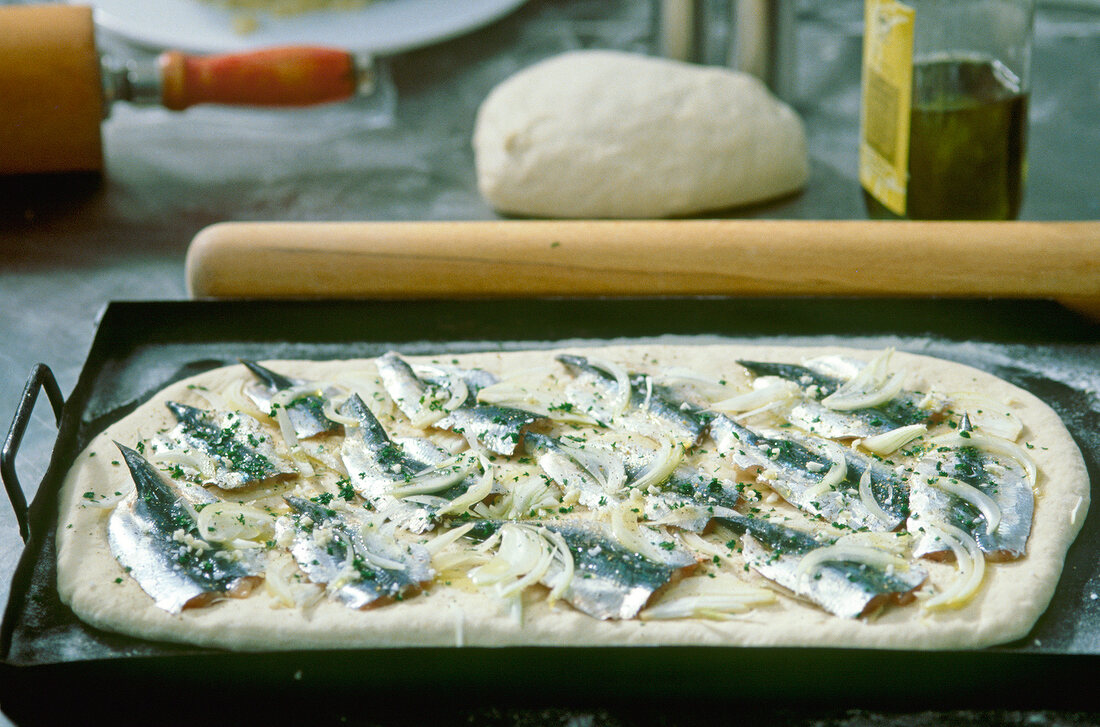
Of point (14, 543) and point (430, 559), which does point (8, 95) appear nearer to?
point (14, 543)

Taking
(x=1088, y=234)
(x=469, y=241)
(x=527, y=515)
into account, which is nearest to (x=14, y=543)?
(x=527, y=515)

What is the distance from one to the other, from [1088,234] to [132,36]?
3.28 m

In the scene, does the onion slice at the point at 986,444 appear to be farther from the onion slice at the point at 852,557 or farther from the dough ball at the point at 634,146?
the dough ball at the point at 634,146

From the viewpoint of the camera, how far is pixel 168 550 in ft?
6.53

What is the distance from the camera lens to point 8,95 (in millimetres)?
3334

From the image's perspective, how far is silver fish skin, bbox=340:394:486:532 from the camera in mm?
2107

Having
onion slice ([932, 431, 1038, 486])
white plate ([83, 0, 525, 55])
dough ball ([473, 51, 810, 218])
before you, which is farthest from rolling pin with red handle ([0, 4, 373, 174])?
onion slice ([932, 431, 1038, 486])

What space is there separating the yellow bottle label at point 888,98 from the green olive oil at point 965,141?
30 millimetres

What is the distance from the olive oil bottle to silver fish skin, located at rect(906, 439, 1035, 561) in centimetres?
103

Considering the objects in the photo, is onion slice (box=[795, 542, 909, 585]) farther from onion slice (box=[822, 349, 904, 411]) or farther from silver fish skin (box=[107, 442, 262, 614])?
silver fish skin (box=[107, 442, 262, 614])

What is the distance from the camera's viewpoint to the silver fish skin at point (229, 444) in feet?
7.29

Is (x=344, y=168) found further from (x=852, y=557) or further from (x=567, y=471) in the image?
(x=852, y=557)

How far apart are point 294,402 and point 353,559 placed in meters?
0.60

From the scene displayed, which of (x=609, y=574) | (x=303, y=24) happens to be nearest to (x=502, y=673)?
(x=609, y=574)
